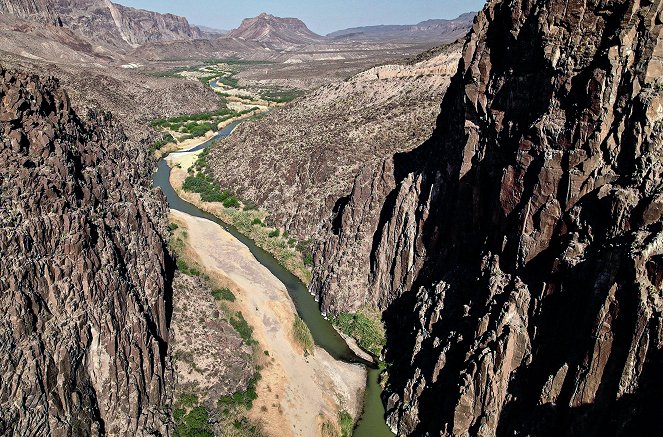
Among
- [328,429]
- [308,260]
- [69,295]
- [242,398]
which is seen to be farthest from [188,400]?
[308,260]

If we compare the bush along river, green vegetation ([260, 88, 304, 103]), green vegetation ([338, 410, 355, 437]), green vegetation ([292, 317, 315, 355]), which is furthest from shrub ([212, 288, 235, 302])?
green vegetation ([260, 88, 304, 103])

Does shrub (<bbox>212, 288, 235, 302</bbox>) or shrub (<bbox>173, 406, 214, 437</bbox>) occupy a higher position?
shrub (<bbox>212, 288, 235, 302</bbox>)

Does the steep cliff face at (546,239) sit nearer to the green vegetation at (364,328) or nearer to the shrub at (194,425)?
the green vegetation at (364,328)

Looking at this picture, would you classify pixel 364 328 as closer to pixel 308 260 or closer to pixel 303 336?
pixel 303 336

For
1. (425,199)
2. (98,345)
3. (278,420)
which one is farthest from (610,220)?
(98,345)

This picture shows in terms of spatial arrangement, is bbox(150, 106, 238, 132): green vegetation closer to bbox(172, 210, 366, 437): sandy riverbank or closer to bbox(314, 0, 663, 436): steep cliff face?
bbox(172, 210, 366, 437): sandy riverbank

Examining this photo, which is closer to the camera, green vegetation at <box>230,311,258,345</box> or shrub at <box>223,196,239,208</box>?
green vegetation at <box>230,311,258,345</box>

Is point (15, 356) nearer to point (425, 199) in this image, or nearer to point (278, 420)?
point (278, 420)
